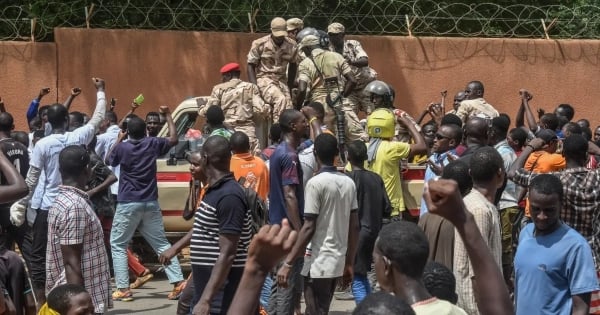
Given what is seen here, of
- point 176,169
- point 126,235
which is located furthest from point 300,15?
point 126,235

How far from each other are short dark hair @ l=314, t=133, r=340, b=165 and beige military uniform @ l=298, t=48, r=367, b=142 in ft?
12.6

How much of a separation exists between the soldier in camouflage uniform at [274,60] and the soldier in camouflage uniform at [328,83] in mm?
165

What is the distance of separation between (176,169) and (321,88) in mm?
1958

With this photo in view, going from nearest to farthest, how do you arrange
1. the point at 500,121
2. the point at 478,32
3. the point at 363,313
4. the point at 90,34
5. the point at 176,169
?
the point at 363,313 → the point at 500,121 → the point at 176,169 → the point at 90,34 → the point at 478,32

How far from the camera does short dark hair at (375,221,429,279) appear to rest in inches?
156

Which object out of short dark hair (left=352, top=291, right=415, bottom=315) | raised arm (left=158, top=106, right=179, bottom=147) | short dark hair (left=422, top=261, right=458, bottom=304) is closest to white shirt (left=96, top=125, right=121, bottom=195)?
raised arm (left=158, top=106, right=179, bottom=147)

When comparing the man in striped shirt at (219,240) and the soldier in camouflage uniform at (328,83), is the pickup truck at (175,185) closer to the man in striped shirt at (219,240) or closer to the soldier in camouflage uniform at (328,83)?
the soldier in camouflage uniform at (328,83)

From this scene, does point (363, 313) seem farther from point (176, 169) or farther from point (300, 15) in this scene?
point (300, 15)

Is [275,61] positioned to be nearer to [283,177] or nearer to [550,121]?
[550,121]

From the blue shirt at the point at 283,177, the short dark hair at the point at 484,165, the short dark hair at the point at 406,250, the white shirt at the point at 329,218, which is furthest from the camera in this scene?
the blue shirt at the point at 283,177

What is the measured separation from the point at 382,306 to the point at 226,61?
12370 millimetres

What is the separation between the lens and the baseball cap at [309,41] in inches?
485

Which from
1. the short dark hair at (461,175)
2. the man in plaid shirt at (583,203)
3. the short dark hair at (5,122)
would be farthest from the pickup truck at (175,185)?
the short dark hair at (461,175)

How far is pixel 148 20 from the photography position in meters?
15.7
